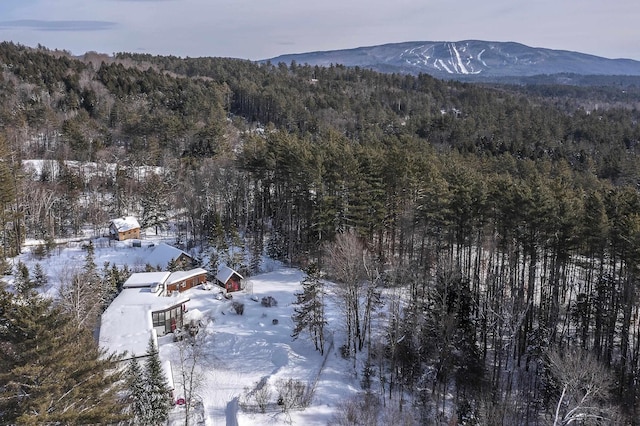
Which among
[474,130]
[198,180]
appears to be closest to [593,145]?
[474,130]

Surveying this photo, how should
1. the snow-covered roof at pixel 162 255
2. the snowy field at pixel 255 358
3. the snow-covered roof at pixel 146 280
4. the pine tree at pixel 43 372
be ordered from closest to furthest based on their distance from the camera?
the pine tree at pixel 43 372 < the snowy field at pixel 255 358 < the snow-covered roof at pixel 146 280 < the snow-covered roof at pixel 162 255

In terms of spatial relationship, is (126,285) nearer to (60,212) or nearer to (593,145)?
(60,212)

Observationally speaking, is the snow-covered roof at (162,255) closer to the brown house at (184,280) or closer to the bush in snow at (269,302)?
the brown house at (184,280)

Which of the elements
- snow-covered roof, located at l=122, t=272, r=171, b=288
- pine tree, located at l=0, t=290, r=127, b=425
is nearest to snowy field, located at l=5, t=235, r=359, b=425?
snow-covered roof, located at l=122, t=272, r=171, b=288

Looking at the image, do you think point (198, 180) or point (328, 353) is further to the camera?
point (198, 180)

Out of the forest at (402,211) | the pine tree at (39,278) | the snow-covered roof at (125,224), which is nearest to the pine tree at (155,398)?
the forest at (402,211)

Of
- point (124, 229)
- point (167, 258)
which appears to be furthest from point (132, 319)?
point (124, 229)

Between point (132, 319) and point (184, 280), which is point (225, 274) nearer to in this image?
point (184, 280)
